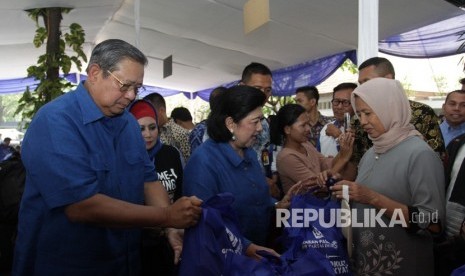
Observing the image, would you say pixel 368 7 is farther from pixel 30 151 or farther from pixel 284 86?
pixel 284 86

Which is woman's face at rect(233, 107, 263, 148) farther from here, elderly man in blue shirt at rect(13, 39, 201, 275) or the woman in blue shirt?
elderly man in blue shirt at rect(13, 39, 201, 275)

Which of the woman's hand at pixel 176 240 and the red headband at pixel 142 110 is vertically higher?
the red headband at pixel 142 110

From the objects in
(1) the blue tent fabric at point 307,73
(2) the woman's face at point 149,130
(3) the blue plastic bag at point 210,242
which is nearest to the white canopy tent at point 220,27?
(1) the blue tent fabric at point 307,73

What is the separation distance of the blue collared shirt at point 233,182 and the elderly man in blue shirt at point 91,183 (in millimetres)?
315

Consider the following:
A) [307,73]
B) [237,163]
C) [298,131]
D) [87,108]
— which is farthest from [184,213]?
[307,73]

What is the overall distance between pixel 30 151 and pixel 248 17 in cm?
152

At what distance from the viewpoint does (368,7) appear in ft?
7.76

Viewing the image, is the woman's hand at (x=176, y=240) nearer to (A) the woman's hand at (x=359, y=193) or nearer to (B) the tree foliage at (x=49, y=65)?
(A) the woman's hand at (x=359, y=193)

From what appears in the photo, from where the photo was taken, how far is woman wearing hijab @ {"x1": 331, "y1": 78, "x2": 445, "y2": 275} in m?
1.79

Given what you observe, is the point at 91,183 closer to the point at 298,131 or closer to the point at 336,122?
the point at 298,131

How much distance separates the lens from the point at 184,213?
147 centimetres

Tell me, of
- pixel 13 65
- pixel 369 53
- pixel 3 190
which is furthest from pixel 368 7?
pixel 13 65

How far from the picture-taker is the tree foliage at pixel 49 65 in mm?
5375

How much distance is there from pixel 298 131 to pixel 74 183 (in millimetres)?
1935
